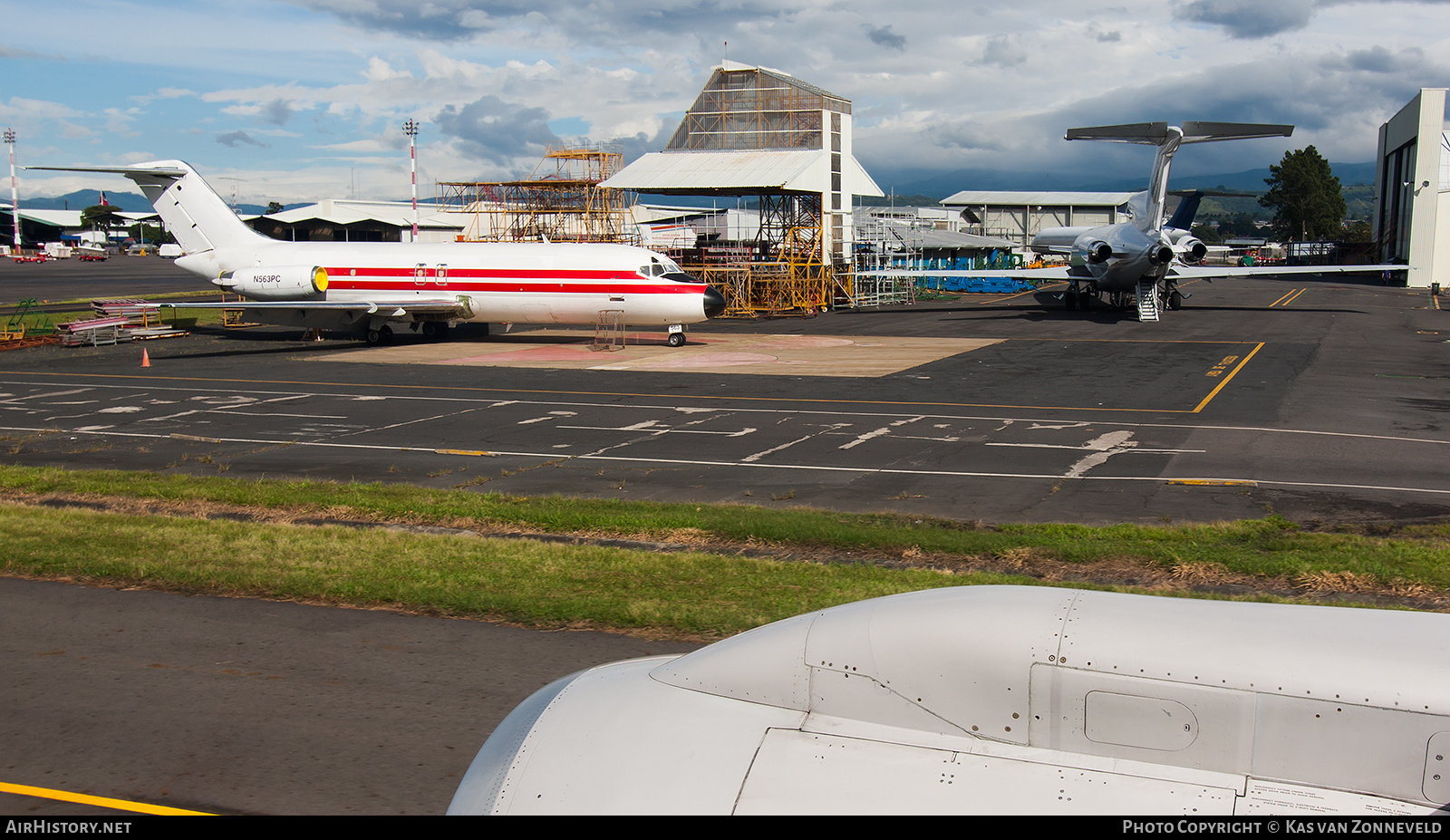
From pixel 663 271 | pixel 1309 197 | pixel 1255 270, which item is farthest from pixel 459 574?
pixel 1309 197

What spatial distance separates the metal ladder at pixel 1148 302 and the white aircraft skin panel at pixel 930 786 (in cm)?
4592

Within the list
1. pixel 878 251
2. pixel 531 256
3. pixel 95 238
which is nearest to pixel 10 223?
pixel 95 238

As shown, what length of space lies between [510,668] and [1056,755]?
6.41m

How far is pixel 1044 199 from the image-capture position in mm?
144000

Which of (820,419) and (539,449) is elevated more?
(820,419)

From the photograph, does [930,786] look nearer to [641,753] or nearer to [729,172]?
[641,753]

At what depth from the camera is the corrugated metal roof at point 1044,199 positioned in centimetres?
14175

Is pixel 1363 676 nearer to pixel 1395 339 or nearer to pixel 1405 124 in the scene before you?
pixel 1395 339

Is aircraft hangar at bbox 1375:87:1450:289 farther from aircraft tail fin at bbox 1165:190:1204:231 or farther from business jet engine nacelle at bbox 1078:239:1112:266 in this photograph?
business jet engine nacelle at bbox 1078:239:1112:266

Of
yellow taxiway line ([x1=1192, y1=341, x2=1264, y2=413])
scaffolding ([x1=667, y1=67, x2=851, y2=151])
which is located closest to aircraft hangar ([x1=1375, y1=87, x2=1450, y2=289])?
scaffolding ([x1=667, y1=67, x2=851, y2=151])

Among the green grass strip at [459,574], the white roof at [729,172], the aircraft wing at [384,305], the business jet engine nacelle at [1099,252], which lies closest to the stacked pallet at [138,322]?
the aircraft wing at [384,305]

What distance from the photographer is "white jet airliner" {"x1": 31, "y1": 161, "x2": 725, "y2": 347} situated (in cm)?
3697

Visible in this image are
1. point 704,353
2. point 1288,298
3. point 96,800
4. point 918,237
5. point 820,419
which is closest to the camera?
point 96,800

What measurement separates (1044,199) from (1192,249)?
324 ft
